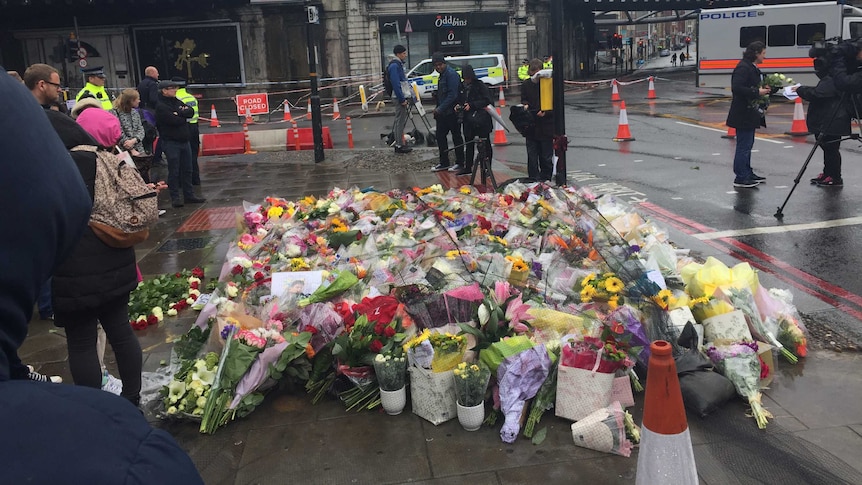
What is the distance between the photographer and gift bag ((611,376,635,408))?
3.91m

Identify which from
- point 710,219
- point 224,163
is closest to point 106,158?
point 710,219

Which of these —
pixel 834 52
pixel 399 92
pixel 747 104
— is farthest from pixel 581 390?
pixel 399 92

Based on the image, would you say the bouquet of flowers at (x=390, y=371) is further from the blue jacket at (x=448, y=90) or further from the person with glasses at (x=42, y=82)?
the blue jacket at (x=448, y=90)

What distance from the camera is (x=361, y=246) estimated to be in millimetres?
5926

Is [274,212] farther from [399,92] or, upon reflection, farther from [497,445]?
[399,92]

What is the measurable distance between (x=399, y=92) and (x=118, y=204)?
10.5 meters

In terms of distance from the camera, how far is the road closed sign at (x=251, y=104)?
19219 mm

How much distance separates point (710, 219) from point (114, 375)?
6.76m

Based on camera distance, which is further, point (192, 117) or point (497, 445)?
point (192, 117)

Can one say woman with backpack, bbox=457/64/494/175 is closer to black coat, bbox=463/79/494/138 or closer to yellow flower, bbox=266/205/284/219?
black coat, bbox=463/79/494/138

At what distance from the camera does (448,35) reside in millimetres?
37594

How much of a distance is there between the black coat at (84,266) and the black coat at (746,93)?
8767mm

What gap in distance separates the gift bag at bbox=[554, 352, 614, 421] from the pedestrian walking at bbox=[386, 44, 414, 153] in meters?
10.6

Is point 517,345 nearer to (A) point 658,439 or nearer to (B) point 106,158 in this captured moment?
(A) point 658,439
